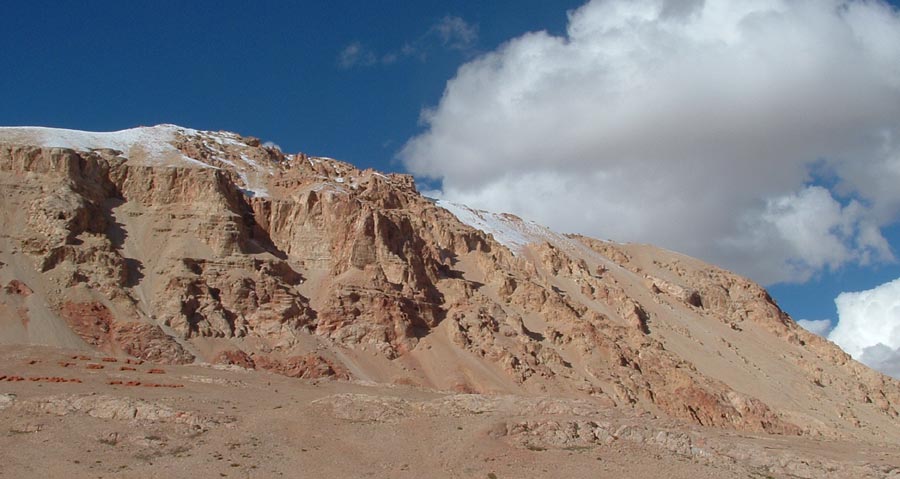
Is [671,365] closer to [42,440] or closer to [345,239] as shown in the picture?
[345,239]

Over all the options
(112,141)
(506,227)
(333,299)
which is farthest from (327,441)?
(506,227)

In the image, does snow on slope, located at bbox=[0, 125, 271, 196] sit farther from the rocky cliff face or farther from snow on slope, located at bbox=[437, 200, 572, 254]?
snow on slope, located at bbox=[437, 200, 572, 254]

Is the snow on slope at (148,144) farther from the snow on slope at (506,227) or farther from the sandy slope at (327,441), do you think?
the sandy slope at (327,441)

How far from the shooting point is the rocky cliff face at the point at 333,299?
58781mm

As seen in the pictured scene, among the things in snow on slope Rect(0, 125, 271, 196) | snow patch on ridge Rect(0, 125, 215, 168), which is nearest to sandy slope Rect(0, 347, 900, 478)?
snow patch on ridge Rect(0, 125, 215, 168)

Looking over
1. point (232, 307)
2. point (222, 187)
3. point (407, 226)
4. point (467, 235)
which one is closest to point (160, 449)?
point (232, 307)

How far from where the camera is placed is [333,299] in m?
66.1

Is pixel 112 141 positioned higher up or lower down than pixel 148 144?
lower down

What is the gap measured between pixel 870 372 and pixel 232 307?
72.7 meters

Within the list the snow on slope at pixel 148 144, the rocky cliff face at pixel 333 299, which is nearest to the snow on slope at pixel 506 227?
the rocky cliff face at pixel 333 299

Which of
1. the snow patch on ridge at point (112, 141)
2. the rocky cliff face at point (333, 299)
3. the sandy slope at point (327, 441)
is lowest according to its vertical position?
the sandy slope at point (327, 441)

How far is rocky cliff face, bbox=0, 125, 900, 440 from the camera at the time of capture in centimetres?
5878

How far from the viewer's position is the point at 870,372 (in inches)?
3583

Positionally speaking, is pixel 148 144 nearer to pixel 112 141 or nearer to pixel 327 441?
pixel 112 141
